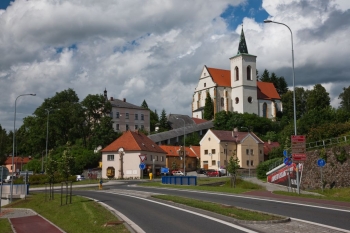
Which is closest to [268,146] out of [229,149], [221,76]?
[229,149]

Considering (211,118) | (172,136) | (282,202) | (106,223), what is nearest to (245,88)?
(211,118)

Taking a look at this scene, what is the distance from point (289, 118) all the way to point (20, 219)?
11372 centimetres

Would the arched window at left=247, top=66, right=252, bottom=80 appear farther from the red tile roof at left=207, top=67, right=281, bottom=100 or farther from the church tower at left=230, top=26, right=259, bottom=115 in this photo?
the red tile roof at left=207, top=67, right=281, bottom=100

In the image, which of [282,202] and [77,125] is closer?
[282,202]

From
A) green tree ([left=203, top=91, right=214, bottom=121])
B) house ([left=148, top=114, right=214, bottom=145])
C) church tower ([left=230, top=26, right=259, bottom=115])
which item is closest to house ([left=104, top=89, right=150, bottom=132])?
house ([left=148, top=114, right=214, bottom=145])

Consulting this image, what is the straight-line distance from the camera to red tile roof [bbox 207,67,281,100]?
13425cm

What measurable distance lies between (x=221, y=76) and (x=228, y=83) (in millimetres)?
3165

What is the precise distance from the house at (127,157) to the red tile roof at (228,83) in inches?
2216

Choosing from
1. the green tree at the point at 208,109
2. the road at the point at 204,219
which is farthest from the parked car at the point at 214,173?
the road at the point at 204,219

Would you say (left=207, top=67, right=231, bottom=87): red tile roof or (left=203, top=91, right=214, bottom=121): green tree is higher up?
(left=207, top=67, right=231, bottom=87): red tile roof

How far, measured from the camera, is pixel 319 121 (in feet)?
236

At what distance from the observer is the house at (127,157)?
7738 centimetres

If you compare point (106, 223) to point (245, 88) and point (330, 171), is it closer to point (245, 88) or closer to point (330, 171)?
point (330, 171)

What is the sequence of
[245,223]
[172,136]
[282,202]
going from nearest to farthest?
1. [245,223]
2. [282,202]
3. [172,136]
